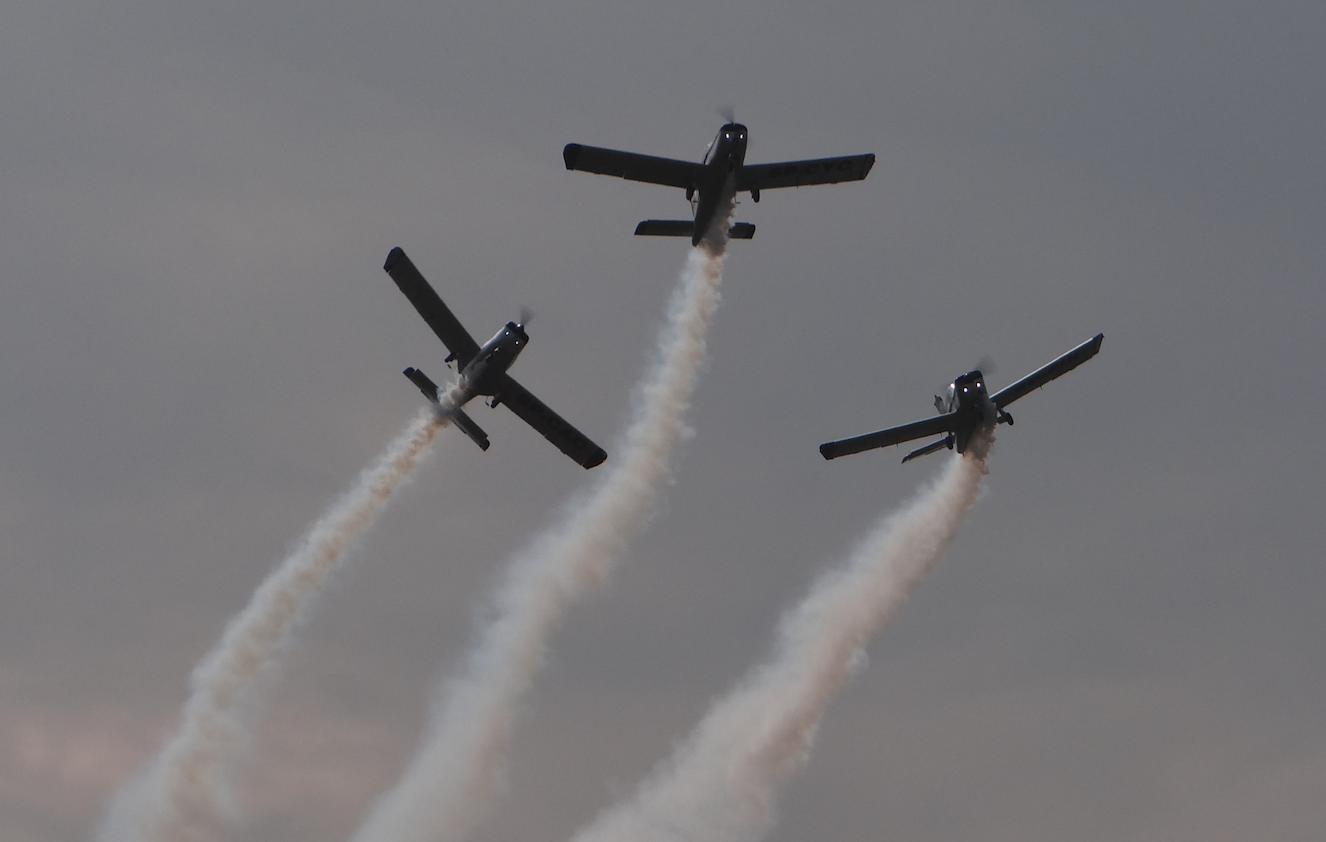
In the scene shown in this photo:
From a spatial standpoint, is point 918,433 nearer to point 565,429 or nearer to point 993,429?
point 993,429

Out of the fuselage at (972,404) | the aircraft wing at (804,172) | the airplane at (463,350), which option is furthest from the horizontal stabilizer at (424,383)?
the fuselage at (972,404)

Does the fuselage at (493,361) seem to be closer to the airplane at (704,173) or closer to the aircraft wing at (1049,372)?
the airplane at (704,173)

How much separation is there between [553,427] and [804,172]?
9464mm

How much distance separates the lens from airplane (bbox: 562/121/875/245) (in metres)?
53.4

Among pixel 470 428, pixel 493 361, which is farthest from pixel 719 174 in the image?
pixel 470 428

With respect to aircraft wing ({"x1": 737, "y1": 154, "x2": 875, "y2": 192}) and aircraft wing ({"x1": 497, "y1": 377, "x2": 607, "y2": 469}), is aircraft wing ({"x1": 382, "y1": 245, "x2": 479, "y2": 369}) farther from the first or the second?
aircraft wing ({"x1": 737, "y1": 154, "x2": 875, "y2": 192})

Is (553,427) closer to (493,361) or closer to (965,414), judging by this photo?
(493,361)

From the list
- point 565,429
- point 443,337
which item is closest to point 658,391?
point 565,429

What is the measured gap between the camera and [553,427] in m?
57.9

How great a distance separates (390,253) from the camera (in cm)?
5441

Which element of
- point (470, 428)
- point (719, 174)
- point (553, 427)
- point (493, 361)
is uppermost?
point (719, 174)

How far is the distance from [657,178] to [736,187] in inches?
77.1

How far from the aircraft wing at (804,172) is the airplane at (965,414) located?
6092 millimetres

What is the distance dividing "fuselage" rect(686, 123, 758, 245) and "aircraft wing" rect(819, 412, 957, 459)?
8.13m
